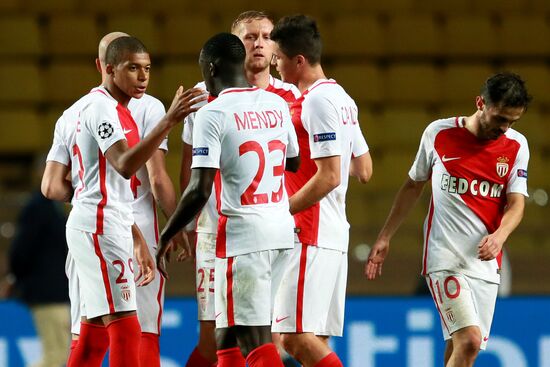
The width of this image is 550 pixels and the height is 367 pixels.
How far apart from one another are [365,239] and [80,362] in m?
3.91

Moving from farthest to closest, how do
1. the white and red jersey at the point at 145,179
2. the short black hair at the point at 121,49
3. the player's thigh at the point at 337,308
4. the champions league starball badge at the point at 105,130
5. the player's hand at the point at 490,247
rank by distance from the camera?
the white and red jersey at the point at 145,179 < the player's thigh at the point at 337,308 < the player's hand at the point at 490,247 < the short black hair at the point at 121,49 < the champions league starball badge at the point at 105,130

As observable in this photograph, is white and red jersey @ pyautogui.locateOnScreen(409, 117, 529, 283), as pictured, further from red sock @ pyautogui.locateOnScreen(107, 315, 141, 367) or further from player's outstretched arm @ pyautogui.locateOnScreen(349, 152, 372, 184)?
red sock @ pyautogui.locateOnScreen(107, 315, 141, 367)

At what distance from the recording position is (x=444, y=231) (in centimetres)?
558

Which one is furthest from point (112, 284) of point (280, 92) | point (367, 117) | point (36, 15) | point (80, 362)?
point (36, 15)

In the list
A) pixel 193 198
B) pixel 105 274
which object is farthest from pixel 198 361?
pixel 193 198

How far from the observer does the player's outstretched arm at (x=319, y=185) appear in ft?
16.8

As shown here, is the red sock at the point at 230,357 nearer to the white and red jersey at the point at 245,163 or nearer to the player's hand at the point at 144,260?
the white and red jersey at the point at 245,163

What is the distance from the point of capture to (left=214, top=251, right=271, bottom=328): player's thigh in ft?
15.2

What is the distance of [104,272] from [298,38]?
1456 millimetres

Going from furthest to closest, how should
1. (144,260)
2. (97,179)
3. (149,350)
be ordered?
(149,350) → (144,260) → (97,179)

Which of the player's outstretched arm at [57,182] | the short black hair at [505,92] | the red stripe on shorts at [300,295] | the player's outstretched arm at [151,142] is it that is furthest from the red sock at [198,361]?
the short black hair at [505,92]

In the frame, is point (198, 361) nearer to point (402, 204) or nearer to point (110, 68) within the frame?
point (402, 204)

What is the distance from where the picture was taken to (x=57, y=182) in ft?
17.1

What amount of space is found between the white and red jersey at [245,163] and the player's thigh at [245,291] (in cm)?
5
